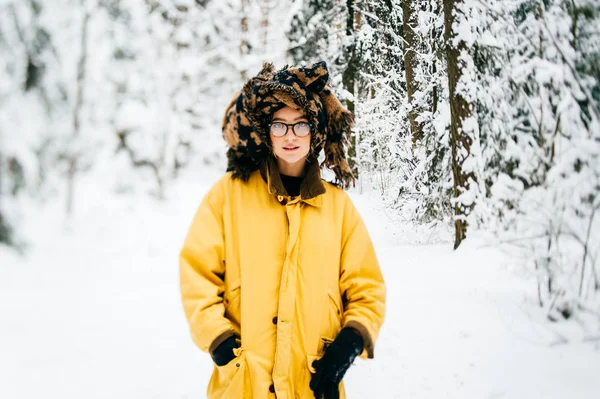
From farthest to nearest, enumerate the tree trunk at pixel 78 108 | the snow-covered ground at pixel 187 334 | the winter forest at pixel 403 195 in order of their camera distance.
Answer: the tree trunk at pixel 78 108 → the snow-covered ground at pixel 187 334 → the winter forest at pixel 403 195

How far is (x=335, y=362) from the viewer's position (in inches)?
59.5

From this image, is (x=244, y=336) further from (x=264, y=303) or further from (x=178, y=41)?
(x=178, y=41)

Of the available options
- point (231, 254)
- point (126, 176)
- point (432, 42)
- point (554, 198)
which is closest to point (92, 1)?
point (126, 176)

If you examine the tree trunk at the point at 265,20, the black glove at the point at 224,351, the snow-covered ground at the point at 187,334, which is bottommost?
the snow-covered ground at the point at 187,334

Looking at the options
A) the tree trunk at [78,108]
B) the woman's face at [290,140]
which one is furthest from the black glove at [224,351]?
the tree trunk at [78,108]

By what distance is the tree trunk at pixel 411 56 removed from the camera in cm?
283

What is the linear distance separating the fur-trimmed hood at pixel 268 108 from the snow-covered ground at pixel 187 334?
3.43 feet

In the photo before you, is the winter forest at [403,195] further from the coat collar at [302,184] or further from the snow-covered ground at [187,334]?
the coat collar at [302,184]

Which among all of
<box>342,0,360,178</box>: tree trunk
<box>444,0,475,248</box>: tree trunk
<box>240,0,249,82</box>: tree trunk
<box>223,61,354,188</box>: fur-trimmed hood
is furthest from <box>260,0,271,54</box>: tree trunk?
<box>223,61,354,188</box>: fur-trimmed hood

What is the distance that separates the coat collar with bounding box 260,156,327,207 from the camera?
162 centimetres

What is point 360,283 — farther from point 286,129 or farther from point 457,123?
point 457,123

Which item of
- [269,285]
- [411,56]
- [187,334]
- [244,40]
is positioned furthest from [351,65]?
[244,40]

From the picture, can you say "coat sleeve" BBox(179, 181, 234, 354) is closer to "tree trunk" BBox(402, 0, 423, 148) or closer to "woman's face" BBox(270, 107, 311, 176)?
"woman's face" BBox(270, 107, 311, 176)

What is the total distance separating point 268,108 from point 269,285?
0.76 m
